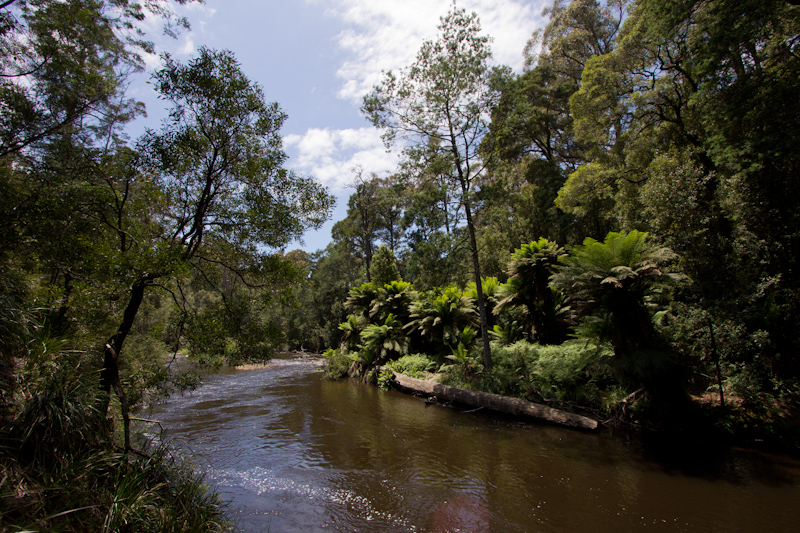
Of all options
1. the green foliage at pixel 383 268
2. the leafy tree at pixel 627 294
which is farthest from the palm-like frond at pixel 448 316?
the green foliage at pixel 383 268

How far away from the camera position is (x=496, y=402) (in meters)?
8.71

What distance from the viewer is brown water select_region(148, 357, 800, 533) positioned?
4152 mm

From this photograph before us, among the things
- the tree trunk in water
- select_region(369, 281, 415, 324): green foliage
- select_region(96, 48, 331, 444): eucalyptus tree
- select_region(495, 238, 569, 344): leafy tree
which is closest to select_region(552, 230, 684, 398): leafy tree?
select_region(495, 238, 569, 344): leafy tree

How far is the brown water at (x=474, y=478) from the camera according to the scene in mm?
4152

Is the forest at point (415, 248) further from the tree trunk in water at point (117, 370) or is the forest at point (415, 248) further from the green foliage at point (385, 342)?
the green foliage at point (385, 342)

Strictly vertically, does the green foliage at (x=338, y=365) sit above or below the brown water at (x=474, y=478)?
above

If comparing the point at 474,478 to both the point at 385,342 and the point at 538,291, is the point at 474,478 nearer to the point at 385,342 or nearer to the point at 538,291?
the point at 538,291

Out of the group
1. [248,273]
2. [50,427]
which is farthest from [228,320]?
[50,427]

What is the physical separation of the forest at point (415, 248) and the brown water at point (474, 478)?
1101 mm

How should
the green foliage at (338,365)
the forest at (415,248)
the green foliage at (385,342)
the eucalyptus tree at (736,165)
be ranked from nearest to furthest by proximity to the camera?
1. the forest at (415,248)
2. the eucalyptus tree at (736,165)
3. the green foliage at (385,342)
4. the green foliage at (338,365)

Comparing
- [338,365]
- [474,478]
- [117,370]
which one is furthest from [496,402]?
[338,365]

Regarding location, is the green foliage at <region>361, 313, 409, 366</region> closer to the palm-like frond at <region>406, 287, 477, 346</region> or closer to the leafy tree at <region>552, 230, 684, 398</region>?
the palm-like frond at <region>406, 287, 477, 346</region>

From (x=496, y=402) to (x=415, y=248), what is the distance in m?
4.94

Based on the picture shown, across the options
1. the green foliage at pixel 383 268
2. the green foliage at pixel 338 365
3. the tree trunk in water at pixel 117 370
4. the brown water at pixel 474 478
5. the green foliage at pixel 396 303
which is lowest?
the brown water at pixel 474 478
